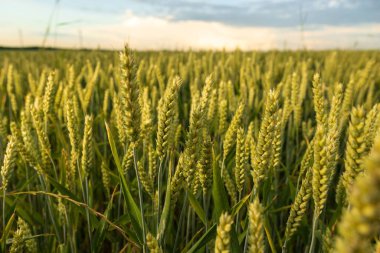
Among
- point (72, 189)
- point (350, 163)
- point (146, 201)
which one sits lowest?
point (146, 201)

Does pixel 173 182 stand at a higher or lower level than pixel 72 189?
higher

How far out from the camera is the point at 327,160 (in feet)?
2.27

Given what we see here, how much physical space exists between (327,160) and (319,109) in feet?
1.60

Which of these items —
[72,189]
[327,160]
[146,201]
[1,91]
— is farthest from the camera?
[1,91]

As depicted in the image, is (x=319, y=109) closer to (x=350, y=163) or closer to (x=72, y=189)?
(x=350, y=163)

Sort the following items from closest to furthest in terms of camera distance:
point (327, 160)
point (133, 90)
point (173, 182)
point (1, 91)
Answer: point (327, 160)
point (133, 90)
point (173, 182)
point (1, 91)

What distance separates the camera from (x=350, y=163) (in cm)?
70

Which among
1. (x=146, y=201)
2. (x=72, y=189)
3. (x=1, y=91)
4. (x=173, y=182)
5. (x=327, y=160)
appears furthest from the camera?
(x=1, y=91)

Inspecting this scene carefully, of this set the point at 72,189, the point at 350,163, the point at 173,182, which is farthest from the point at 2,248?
the point at 350,163

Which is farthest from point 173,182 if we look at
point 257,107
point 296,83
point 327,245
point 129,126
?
point 257,107

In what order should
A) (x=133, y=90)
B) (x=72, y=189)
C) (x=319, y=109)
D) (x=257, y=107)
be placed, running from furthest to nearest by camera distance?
(x=257, y=107), (x=72, y=189), (x=319, y=109), (x=133, y=90)

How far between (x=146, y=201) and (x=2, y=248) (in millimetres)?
656

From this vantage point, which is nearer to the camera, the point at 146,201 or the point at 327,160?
the point at 327,160

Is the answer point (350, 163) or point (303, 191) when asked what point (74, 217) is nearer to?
point (303, 191)
